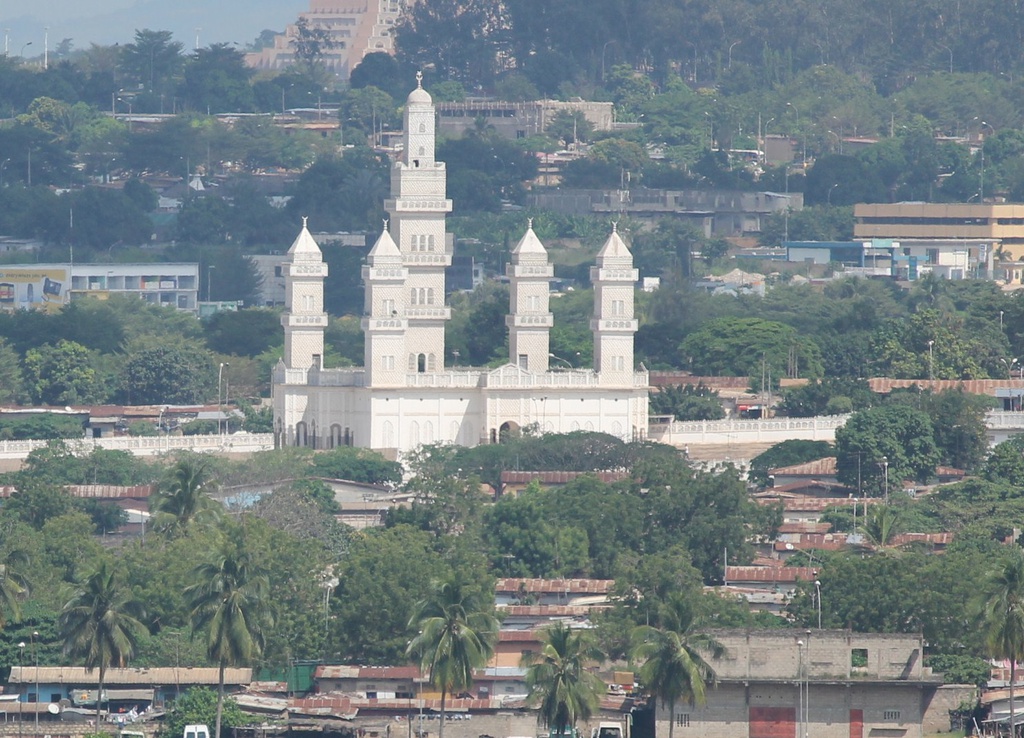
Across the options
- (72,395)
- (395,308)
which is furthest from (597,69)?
(395,308)

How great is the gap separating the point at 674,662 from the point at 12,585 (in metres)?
11.5

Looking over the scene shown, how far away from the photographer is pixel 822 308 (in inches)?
4803

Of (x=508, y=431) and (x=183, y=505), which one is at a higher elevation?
(x=508, y=431)

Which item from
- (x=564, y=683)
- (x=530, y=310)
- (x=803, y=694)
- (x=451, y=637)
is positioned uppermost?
(x=530, y=310)

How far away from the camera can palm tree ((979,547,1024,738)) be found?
56.8 m

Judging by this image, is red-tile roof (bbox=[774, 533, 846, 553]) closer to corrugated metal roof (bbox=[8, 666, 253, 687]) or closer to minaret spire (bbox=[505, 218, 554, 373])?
corrugated metal roof (bbox=[8, 666, 253, 687])

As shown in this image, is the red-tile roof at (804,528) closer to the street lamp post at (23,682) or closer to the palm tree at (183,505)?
the palm tree at (183,505)

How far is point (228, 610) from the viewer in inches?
2317

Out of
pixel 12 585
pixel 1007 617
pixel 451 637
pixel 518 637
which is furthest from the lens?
pixel 518 637

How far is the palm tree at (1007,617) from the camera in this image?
5681 cm

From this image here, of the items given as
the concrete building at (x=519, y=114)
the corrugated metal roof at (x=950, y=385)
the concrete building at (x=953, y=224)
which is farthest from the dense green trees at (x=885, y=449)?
the concrete building at (x=519, y=114)

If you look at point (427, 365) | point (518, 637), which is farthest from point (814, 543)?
point (427, 365)

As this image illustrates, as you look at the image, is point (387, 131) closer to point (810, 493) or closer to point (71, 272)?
point (71, 272)

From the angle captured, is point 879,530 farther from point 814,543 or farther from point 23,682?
point 23,682
